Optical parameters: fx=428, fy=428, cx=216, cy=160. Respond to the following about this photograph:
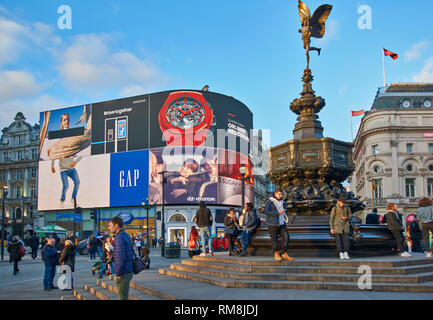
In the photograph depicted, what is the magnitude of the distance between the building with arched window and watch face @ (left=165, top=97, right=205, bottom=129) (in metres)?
23.1

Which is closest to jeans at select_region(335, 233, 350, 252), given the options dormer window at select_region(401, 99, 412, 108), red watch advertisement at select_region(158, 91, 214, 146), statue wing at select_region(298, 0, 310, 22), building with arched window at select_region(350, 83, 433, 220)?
statue wing at select_region(298, 0, 310, 22)

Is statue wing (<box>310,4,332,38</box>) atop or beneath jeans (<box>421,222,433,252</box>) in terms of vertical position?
atop

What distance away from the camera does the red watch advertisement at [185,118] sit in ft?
187

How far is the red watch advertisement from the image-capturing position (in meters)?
57.0

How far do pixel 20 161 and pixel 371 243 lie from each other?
7458cm

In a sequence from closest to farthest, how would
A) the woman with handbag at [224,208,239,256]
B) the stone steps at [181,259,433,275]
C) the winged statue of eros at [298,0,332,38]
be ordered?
the stone steps at [181,259,433,275] < the woman with handbag at [224,208,239,256] < the winged statue of eros at [298,0,332,38]

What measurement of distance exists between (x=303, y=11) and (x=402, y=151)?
157 ft

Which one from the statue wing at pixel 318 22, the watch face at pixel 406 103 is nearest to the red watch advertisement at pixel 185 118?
the watch face at pixel 406 103

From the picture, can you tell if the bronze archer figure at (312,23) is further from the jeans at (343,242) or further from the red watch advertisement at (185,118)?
the red watch advertisement at (185,118)

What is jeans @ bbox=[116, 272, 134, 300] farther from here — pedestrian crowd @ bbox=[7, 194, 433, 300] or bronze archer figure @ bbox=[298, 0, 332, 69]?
bronze archer figure @ bbox=[298, 0, 332, 69]

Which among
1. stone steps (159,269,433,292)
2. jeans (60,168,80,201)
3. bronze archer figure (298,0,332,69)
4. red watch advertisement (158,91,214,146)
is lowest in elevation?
stone steps (159,269,433,292)

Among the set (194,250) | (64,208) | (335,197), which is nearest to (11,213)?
(64,208)

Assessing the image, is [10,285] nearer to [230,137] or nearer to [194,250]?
[194,250]

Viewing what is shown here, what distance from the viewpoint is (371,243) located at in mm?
9875
